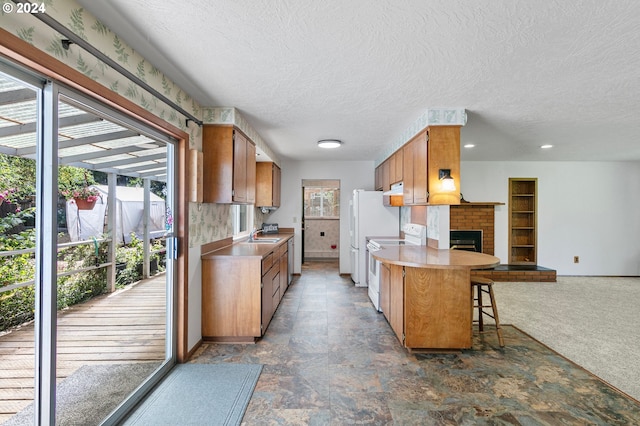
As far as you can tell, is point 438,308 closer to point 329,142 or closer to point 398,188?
point 398,188

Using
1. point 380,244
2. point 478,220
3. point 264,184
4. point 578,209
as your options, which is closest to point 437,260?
point 380,244

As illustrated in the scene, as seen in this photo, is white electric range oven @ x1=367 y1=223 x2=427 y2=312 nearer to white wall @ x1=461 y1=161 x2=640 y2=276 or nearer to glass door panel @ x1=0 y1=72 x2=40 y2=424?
white wall @ x1=461 y1=161 x2=640 y2=276

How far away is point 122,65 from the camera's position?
1.77 metres

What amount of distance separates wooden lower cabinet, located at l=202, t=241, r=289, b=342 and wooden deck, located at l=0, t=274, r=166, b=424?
45 cm

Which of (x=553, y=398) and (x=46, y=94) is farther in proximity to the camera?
(x=553, y=398)

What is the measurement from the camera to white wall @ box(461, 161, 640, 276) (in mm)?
5875

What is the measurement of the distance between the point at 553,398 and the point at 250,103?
3.43 metres

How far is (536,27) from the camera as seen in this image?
1.60 meters

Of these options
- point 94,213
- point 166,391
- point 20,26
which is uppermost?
point 20,26

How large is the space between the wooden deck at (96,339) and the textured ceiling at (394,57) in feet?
5.59

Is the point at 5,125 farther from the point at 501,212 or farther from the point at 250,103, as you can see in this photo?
the point at 501,212

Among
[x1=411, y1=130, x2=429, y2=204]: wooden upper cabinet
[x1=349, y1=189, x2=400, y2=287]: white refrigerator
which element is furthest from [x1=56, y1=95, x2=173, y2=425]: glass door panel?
[x1=349, y1=189, x2=400, y2=287]: white refrigerator

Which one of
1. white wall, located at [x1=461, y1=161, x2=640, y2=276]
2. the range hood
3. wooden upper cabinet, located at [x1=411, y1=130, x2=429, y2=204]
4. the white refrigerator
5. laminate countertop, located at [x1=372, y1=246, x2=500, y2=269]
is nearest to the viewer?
laminate countertop, located at [x1=372, y1=246, x2=500, y2=269]

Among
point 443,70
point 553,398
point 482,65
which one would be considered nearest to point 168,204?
point 443,70
